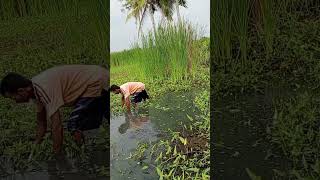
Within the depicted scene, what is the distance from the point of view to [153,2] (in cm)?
344

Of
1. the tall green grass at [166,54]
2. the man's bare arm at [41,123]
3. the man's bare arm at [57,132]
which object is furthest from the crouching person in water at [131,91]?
the man's bare arm at [41,123]

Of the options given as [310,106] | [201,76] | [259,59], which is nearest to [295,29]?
[259,59]

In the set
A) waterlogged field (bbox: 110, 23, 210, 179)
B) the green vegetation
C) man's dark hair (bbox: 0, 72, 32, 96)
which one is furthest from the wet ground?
man's dark hair (bbox: 0, 72, 32, 96)

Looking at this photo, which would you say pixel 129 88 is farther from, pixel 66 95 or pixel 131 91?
pixel 66 95

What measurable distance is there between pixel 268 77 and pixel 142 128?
3.15 ft

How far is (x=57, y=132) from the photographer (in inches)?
150

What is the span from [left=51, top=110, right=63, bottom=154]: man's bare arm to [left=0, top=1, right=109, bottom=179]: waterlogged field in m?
0.04

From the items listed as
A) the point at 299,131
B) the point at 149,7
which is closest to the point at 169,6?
the point at 149,7

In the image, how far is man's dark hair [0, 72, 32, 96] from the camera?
387cm

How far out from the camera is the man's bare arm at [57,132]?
12.5 feet

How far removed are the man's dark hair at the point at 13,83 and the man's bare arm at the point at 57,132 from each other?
0.98 ft

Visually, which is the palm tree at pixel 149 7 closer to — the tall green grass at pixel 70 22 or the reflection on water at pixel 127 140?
the tall green grass at pixel 70 22

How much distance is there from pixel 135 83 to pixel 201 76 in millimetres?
436

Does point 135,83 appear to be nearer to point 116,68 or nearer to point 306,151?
point 116,68
